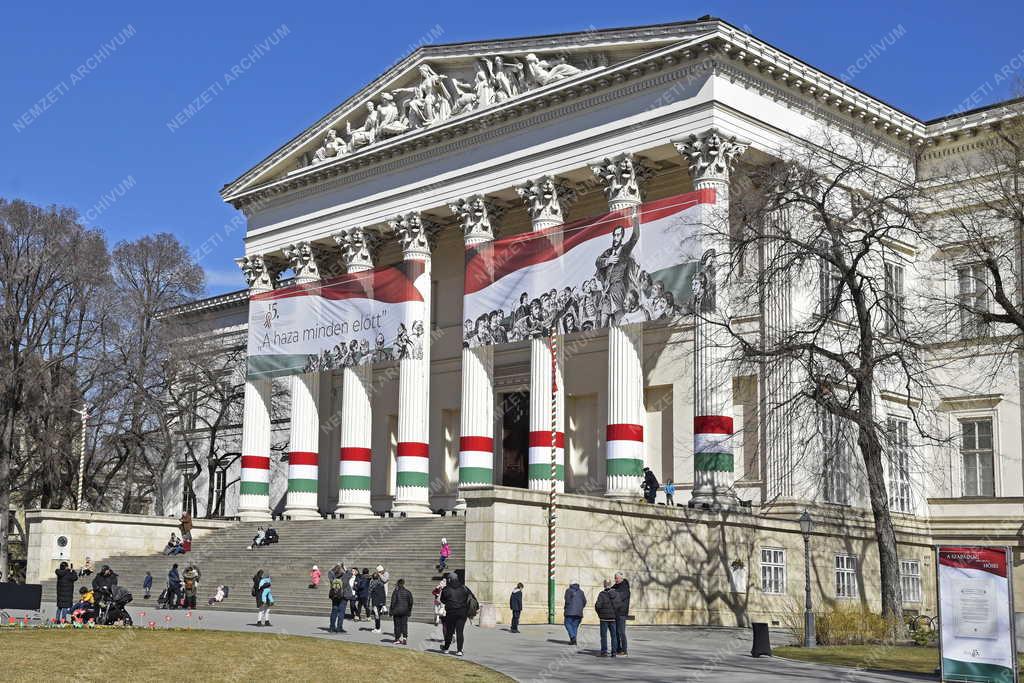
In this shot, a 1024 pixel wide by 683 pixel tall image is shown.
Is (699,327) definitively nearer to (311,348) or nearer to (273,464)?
(311,348)

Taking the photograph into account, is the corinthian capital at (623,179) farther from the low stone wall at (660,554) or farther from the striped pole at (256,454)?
the striped pole at (256,454)

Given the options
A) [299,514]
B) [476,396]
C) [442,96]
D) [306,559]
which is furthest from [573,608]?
[442,96]

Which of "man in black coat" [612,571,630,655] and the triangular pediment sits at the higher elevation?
the triangular pediment

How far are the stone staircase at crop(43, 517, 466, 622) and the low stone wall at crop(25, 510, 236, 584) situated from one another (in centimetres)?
84

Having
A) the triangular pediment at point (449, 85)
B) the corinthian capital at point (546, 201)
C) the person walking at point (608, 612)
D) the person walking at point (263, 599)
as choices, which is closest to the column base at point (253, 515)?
the triangular pediment at point (449, 85)

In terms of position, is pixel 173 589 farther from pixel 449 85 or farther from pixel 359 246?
pixel 449 85

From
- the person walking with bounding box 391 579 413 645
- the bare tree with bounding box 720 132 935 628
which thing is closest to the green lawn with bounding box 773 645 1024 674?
the bare tree with bounding box 720 132 935 628

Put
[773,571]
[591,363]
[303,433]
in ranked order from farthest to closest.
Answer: [303,433], [591,363], [773,571]

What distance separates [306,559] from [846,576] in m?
17.2

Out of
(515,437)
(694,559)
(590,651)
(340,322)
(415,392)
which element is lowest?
(590,651)

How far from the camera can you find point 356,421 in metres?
48.0

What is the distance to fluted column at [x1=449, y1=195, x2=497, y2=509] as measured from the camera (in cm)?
4234

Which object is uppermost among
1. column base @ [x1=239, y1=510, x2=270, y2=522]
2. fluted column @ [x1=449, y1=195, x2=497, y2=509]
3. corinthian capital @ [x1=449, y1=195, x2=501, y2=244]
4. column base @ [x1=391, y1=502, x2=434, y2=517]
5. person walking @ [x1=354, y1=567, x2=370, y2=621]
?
corinthian capital @ [x1=449, y1=195, x2=501, y2=244]

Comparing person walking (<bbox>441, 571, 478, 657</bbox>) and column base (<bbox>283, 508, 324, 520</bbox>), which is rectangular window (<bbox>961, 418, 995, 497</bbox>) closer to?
column base (<bbox>283, 508, 324, 520</bbox>)
